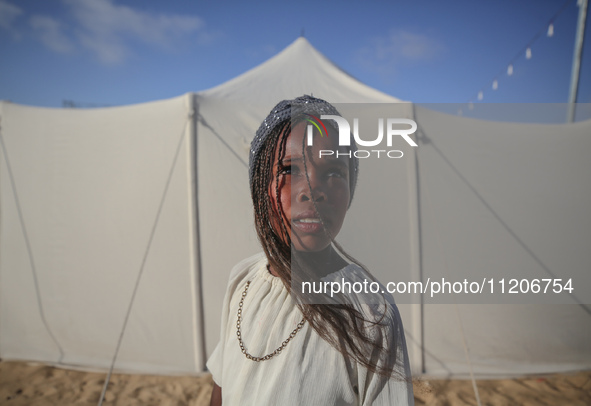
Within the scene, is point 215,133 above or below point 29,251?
above

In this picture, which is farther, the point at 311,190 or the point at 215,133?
the point at 215,133

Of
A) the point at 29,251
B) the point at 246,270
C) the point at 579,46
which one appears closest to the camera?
the point at 246,270

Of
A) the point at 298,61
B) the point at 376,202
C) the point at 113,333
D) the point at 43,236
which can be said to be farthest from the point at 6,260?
the point at 298,61

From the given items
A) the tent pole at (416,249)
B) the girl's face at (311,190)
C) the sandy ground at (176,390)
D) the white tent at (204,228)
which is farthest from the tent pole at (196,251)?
the girl's face at (311,190)

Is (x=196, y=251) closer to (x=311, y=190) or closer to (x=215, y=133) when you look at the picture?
(x=215, y=133)

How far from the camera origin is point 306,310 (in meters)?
0.61

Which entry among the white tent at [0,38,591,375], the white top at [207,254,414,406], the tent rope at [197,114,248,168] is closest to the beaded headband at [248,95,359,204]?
the white top at [207,254,414,406]

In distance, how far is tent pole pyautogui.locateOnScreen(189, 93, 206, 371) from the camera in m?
2.43

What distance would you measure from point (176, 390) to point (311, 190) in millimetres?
2461

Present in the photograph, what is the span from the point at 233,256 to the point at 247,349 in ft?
6.01

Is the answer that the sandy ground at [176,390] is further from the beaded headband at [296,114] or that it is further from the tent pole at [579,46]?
the tent pole at [579,46]

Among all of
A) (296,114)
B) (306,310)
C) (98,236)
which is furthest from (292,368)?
(98,236)

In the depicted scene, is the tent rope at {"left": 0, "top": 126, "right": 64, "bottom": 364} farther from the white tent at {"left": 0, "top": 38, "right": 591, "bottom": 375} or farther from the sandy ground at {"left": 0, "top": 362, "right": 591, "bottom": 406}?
the sandy ground at {"left": 0, "top": 362, "right": 591, "bottom": 406}

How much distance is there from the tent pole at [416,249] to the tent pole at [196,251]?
1587 mm
